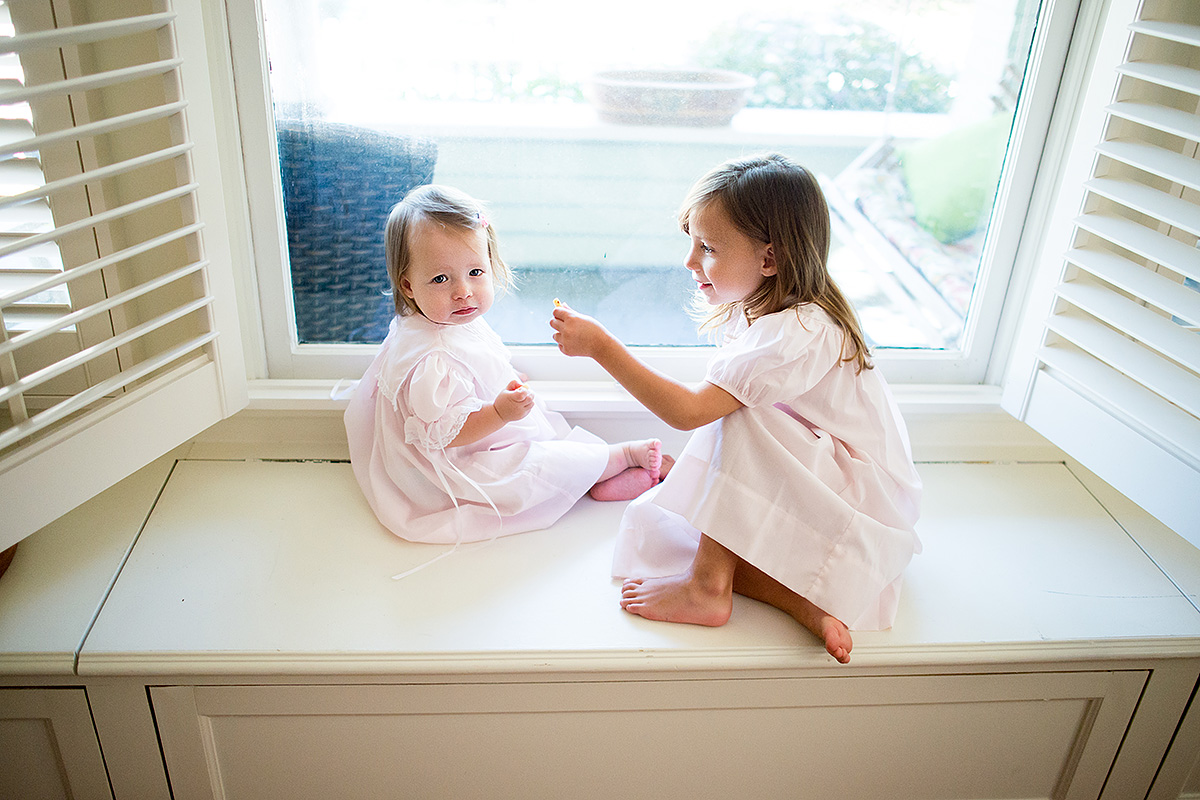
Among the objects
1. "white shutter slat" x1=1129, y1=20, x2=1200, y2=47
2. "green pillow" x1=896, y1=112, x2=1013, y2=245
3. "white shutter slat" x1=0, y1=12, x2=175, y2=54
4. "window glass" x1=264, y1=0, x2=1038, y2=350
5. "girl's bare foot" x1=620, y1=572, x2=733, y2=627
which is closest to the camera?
"white shutter slat" x1=0, y1=12, x2=175, y2=54

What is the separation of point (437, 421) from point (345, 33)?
541 millimetres

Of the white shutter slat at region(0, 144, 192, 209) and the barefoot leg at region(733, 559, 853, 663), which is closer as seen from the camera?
the white shutter slat at region(0, 144, 192, 209)

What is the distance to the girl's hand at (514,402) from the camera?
111 cm

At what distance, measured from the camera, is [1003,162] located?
129 cm

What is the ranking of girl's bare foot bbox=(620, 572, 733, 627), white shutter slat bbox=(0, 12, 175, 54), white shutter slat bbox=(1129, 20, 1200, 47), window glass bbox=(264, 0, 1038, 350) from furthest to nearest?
window glass bbox=(264, 0, 1038, 350), girl's bare foot bbox=(620, 572, 733, 627), white shutter slat bbox=(1129, 20, 1200, 47), white shutter slat bbox=(0, 12, 175, 54)

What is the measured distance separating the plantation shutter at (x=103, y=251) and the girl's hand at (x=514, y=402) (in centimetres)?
35

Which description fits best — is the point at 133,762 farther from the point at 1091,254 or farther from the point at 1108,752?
the point at 1091,254

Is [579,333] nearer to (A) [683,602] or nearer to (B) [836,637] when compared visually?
(A) [683,602]

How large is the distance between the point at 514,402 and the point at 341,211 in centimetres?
41

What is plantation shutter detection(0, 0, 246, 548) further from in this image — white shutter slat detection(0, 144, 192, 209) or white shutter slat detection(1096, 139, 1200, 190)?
white shutter slat detection(1096, 139, 1200, 190)

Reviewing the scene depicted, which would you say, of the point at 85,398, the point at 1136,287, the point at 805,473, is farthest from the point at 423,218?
the point at 1136,287

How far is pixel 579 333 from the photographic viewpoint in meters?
1.05

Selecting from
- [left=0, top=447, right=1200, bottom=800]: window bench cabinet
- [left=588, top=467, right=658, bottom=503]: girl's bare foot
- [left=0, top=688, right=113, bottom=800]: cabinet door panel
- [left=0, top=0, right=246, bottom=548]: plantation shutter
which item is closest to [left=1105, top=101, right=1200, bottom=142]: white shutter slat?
[left=0, top=447, right=1200, bottom=800]: window bench cabinet

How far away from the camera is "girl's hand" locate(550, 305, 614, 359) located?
1.05 m
